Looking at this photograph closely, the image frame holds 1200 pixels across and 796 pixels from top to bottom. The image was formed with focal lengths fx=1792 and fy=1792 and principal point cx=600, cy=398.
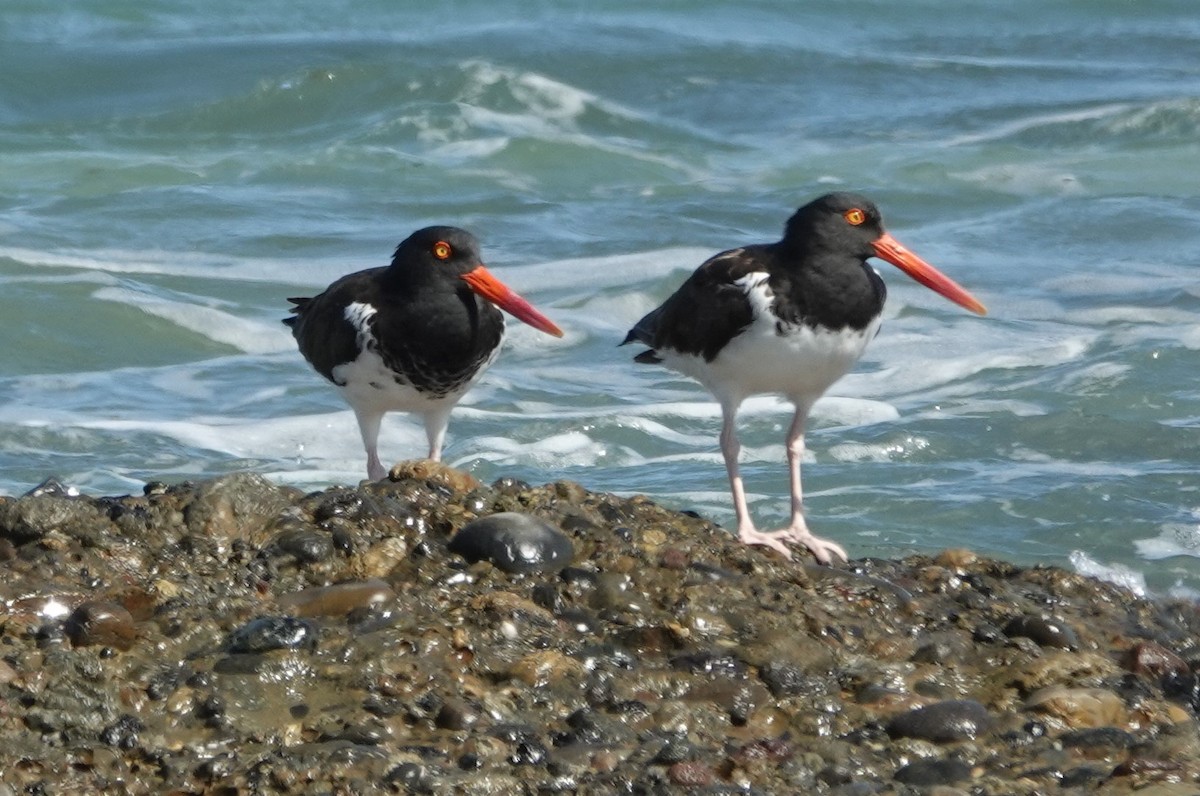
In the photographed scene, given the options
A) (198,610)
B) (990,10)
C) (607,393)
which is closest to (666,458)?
(607,393)

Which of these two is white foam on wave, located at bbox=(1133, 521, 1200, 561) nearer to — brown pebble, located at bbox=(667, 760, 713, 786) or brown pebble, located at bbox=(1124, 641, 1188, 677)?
brown pebble, located at bbox=(1124, 641, 1188, 677)

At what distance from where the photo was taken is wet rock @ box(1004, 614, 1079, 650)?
4.25 metres

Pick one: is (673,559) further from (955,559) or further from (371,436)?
(371,436)

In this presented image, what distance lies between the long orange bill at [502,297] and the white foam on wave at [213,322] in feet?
12.4

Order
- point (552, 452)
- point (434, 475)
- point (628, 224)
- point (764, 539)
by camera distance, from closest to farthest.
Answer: point (434, 475), point (764, 539), point (552, 452), point (628, 224)

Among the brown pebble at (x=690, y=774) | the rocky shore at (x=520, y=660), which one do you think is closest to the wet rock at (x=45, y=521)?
the rocky shore at (x=520, y=660)

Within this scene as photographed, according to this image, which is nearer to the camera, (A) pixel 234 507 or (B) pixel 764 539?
(A) pixel 234 507

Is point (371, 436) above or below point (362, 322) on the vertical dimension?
below

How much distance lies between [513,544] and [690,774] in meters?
1.00

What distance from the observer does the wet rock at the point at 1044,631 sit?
4246 millimetres

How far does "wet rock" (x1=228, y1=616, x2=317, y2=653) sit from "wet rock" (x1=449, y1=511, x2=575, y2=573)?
63cm

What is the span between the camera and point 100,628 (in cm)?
357

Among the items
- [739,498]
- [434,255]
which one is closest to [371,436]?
[434,255]

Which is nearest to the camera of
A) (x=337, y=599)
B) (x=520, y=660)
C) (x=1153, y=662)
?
(x=520, y=660)
